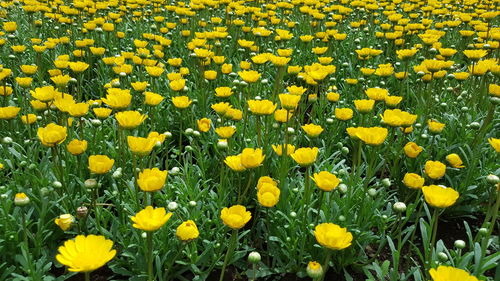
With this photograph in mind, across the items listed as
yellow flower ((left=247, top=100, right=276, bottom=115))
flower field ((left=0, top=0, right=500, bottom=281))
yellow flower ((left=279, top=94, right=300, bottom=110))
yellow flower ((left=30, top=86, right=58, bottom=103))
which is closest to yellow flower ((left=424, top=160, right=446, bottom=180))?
flower field ((left=0, top=0, right=500, bottom=281))

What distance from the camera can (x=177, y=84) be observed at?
11.0ft

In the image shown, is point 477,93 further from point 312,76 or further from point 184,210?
point 184,210

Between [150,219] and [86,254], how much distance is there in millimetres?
257

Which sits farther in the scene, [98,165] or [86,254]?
[98,165]

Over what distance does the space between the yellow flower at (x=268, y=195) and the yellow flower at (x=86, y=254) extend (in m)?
0.76

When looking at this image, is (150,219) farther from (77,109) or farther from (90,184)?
(77,109)

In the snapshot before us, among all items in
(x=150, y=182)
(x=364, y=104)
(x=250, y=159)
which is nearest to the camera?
(x=150, y=182)

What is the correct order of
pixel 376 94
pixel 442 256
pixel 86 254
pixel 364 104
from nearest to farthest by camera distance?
1. pixel 86 254
2. pixel 442 256
3. pixel 364 104
4. pixel 376 94

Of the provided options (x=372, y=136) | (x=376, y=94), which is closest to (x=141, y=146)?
(x=372, y=136)

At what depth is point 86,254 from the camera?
157 cm

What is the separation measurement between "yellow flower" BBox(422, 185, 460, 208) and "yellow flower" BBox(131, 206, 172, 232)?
3.69 feet

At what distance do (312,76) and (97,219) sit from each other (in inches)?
74.1

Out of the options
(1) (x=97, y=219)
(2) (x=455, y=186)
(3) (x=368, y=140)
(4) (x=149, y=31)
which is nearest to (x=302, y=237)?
(3) (x=368, y=140)

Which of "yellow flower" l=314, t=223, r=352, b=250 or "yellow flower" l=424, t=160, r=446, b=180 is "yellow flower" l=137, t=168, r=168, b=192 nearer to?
"yellow flower" l=314, t=223, r=352, b=250
